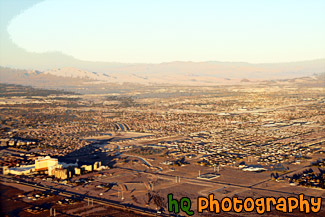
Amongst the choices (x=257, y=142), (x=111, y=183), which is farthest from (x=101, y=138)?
(x=111, y=183)

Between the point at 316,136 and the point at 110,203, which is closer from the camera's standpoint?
the point at 110,203

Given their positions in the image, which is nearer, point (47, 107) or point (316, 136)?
point (316, 136)

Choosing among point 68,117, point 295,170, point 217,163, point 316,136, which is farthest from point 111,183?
point 68,117

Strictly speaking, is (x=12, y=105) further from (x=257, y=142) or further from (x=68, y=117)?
(x=257, y=142)

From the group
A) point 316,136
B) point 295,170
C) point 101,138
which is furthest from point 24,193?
point 316,136

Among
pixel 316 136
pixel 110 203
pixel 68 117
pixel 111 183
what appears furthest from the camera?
pixel 68 117

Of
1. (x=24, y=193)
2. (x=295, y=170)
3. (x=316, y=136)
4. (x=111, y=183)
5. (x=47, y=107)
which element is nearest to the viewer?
(x=24, y=193)

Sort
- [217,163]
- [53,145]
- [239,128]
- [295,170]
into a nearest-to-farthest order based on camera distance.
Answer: [295,170], [217,163], [53,145], [239,128]

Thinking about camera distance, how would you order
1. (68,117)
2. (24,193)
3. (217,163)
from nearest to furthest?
1. (24,193)
2. (217,163)
3. (68,117)

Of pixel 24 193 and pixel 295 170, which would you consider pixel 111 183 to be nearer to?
pixel 24 193
